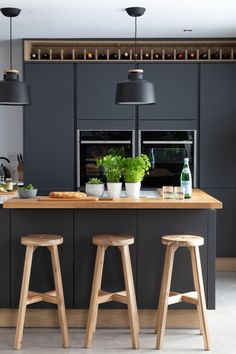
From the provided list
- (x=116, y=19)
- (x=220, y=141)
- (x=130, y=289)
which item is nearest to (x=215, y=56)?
(x=220, y=141)

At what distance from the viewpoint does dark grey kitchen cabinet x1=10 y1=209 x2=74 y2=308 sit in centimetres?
468

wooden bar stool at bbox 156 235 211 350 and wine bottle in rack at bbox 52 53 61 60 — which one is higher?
wine bottle in rack at bbox 52 53 61 60

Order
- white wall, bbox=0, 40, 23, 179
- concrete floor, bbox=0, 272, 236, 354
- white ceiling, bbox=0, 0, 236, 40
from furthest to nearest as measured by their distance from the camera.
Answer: white wall, bbox=0, 40, 23, 179
white ceiling, bbox=0, 0, 236, 40
concrete floor, bbox=0, 272, 236, 354

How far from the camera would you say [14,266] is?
4688 mm

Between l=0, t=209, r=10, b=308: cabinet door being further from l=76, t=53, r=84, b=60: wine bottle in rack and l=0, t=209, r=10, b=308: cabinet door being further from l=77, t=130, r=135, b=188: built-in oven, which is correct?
l=76, t=53, r=84, b=60: wine bottle in rack

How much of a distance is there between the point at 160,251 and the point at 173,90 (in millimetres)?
2635

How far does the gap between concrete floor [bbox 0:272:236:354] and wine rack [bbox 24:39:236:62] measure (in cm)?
318

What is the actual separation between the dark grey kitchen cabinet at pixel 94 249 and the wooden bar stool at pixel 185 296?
1.30 ft

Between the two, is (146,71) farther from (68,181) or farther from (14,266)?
(14,266)

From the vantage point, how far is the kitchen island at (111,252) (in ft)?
15.4

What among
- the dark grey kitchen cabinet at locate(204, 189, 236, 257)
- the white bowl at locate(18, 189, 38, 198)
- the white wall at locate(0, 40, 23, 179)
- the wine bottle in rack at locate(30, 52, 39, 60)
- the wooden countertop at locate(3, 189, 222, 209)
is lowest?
the dark grey kitchen cabinet at locate(204, 189, 236, 257)

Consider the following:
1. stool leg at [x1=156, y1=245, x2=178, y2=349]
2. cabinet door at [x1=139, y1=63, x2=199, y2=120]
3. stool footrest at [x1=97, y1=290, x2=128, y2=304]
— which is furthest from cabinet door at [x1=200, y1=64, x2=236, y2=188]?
stool footrest at [x1=97, y1=290, x2=128, y2=304]

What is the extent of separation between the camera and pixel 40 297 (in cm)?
443

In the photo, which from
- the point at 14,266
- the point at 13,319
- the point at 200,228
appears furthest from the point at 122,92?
the point at 13,319
